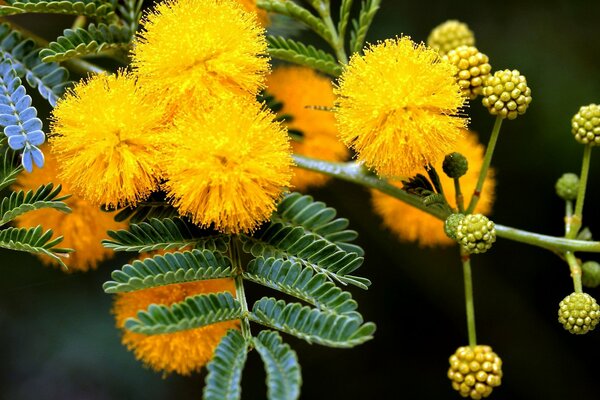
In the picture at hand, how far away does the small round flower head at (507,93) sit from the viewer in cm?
204

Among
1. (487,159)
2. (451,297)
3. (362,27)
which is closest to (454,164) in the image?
(487,159)

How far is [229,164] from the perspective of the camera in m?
1.78

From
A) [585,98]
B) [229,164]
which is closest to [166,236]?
[229,164]

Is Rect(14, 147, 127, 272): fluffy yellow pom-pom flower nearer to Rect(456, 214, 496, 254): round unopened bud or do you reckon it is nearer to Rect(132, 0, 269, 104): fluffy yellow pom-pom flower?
Rect(132, 0, 269, 104): fluffy yellow pom-pom flower

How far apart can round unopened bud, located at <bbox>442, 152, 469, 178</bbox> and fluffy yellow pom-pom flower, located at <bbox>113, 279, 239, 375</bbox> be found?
0.68m

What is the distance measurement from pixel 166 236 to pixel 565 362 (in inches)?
95.1

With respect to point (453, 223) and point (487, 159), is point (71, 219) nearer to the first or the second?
point (453, 223)

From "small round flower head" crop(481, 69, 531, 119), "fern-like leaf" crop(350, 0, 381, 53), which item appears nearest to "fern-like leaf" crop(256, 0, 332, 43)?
"fern-like leaf" crop(350, 0, 381, 53)

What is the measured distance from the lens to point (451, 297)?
370cm

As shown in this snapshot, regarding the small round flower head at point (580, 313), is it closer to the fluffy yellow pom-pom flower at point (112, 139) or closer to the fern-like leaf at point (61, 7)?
the fluffy yellow pom-pom flower at point (112, 139)

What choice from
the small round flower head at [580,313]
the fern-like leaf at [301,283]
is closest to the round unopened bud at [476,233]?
the small round flower head at [580,313]

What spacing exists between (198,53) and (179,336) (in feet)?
2.58

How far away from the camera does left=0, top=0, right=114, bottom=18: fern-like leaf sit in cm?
204

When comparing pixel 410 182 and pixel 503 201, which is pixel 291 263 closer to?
pixel 410 182
